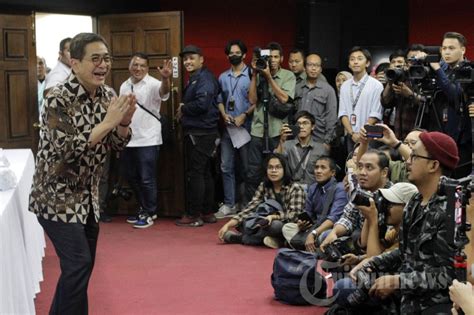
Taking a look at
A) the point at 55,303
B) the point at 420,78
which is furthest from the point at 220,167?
the point at 55,303

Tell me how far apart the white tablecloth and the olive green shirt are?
7.99 ft

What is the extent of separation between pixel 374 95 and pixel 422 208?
9.56 feet

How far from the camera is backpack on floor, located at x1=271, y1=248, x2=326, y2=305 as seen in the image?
13.6 ft

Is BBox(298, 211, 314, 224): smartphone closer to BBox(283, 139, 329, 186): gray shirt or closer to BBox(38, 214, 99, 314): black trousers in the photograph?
BBox(283, 139, 329, 186): gray shirt

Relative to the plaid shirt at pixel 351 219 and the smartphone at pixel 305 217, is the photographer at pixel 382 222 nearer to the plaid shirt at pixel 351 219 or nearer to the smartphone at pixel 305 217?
the plaid shirt at pixel 351 219

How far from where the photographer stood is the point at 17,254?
3.29 metres

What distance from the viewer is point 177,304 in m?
4.20

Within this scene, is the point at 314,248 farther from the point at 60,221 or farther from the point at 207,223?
the point at 60,221

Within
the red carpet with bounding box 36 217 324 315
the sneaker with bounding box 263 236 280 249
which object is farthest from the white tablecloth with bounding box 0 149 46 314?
the sneaker with bounding box 263 236 280 249

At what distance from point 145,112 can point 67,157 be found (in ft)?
10.9

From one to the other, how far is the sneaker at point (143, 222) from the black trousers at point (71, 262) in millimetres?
3141

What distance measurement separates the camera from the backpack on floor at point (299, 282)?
414 cm

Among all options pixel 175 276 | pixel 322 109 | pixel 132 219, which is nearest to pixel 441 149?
pixel 175 276

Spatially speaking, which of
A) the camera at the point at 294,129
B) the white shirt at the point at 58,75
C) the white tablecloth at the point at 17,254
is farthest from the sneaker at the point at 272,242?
the white shirt at the point at 58,75
